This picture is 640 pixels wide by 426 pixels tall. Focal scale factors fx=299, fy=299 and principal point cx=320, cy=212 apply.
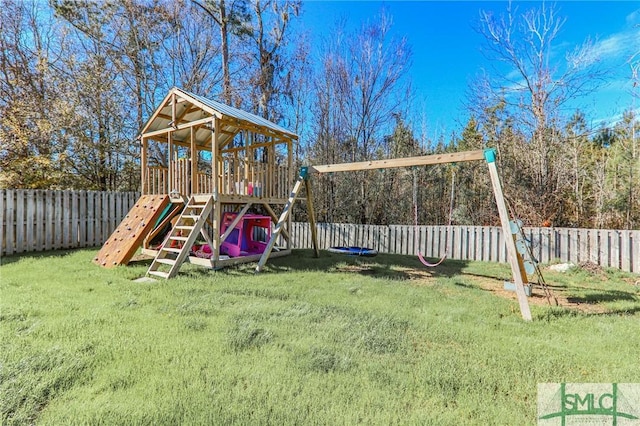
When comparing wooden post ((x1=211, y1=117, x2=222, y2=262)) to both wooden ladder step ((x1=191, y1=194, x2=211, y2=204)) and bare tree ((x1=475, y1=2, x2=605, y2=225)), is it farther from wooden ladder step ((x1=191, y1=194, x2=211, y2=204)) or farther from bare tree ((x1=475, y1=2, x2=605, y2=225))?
bare tree ((x1=475, y1=2, x2=605, y2=225))

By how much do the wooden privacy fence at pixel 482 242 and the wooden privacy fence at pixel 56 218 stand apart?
5.87 m

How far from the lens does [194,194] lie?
6.84 m

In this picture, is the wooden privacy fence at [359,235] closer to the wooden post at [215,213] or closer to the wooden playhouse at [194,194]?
the wooden playhouse at [194,194]

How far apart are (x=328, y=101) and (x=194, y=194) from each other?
7.08 meters

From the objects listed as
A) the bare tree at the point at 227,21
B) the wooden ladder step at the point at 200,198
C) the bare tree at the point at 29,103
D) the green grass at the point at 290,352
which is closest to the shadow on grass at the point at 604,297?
the green grass at the point at 290,352

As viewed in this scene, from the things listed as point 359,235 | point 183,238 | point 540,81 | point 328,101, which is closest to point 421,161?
point 359,235

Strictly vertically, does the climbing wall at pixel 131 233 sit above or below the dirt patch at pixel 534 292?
above

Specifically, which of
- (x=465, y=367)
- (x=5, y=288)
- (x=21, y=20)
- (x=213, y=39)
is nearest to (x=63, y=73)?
(x=21, y=20)

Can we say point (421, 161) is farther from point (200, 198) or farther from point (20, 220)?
point (20, 220)

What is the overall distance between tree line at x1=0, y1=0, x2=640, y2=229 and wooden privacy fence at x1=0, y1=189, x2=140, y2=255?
7.47 ft

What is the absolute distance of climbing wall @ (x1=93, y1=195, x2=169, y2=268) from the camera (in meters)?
6.09

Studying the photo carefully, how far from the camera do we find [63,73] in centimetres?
1034

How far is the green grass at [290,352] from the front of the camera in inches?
73.5

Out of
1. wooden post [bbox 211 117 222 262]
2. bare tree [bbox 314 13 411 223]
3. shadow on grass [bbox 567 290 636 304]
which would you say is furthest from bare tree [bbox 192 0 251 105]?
shadow on grass [bbox 567 290 636 304]
